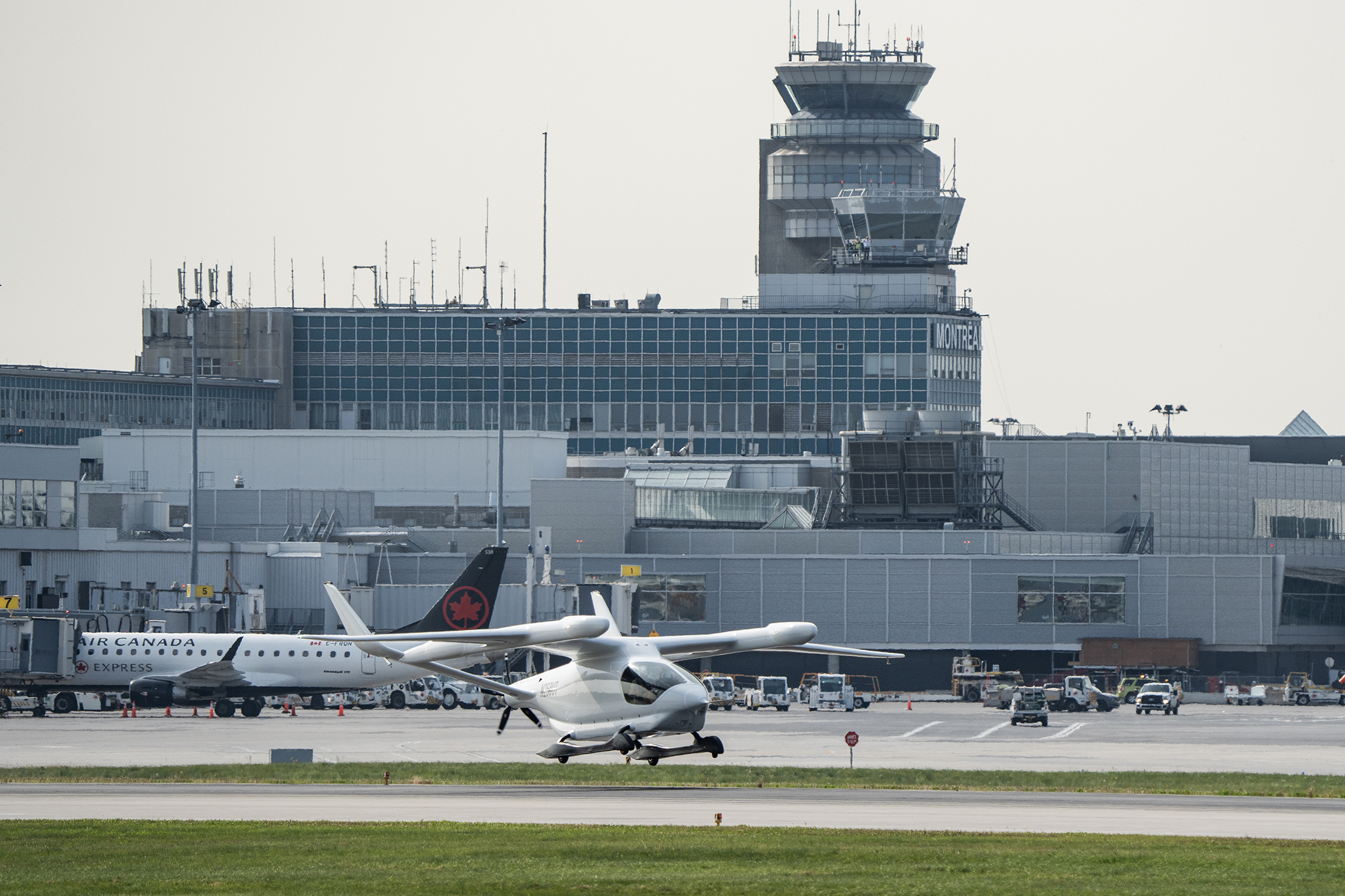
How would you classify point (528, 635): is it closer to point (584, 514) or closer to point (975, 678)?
point (975, 678)

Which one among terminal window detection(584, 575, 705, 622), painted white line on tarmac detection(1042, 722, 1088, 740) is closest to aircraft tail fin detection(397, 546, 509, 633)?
painted white line on tarmac detection(1042, 722, 1088, 740)

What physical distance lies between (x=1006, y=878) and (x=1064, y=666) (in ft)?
374

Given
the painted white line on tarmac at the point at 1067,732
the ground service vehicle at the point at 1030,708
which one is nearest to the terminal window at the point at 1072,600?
the ground service vehicle at the point at 1030,708

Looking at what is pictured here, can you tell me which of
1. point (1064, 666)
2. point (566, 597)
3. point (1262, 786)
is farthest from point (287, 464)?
point (1262, 786)

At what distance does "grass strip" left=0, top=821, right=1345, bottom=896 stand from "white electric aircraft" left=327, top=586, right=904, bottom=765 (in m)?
11.1

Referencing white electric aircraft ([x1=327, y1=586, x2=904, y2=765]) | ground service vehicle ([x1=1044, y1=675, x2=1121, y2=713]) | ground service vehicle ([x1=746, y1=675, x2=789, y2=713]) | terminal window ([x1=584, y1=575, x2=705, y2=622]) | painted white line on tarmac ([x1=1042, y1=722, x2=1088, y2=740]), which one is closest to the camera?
white electric aircraft ([x1=327, y1=586, x2=904, y2=765])

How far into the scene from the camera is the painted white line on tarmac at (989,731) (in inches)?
3452

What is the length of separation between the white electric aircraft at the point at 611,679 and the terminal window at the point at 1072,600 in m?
87.0

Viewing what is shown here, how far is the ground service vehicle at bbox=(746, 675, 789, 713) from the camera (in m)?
112

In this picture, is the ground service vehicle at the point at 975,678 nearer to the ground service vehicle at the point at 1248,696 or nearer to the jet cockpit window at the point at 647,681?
the ground service vehicle at the point at 1248,696

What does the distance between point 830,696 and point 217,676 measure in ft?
120

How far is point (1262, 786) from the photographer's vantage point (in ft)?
196

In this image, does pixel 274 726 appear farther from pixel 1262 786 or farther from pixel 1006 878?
pixel 1006 878

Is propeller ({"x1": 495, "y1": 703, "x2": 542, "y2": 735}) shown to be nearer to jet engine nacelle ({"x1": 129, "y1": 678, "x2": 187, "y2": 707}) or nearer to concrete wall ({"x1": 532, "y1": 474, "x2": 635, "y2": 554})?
jet engine nacelle ({"x1": 129, "y1": 678, "x2": 187, "y2": 707})
